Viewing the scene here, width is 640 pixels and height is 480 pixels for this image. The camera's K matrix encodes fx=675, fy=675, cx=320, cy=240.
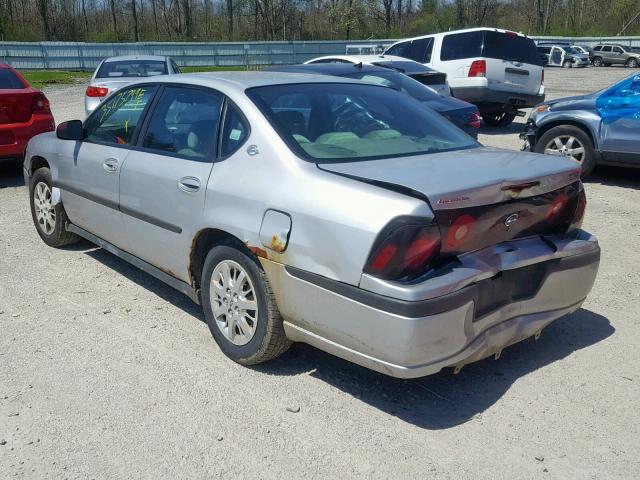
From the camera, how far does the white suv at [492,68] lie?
13.2m

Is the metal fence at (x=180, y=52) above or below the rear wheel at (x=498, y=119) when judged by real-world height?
above

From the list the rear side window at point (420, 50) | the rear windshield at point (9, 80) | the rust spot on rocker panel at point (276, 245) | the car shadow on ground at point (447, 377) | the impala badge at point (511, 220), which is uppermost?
the rear side window at point (420, 50)

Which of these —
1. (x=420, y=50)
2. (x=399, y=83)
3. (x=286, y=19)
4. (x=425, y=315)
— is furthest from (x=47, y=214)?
(x=286, y=19)

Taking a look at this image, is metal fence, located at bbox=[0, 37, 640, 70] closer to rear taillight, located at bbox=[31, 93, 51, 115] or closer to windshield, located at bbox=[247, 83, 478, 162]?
rear taillight, located at bbox=[31, 93, 51, 115]

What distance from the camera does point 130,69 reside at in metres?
13.2

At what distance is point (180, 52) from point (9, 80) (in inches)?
1169

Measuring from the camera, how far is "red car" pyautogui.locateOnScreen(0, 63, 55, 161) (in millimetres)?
8305

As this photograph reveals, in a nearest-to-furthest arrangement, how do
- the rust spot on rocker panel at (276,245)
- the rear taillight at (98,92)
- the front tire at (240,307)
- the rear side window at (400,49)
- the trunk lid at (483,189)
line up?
the trunk lid at (483,189)
the rust spot on rocker panel at (276,245)
the front tire at (240,307)
the rear taillight at (98,92)
the rear side window at (400,49)

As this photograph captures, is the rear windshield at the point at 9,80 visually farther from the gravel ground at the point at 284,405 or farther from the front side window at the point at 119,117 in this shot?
the gravel ground at the point at 284,405

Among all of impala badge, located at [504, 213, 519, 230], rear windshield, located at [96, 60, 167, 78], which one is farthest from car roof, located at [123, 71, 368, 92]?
rear windshield, located at [96, 60, 167, 78]

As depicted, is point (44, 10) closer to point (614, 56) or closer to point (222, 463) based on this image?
point (614, 56)

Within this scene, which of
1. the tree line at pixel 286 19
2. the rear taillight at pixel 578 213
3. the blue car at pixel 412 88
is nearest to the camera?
the rear taillight at pixel 578 213

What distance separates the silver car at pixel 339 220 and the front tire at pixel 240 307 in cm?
1

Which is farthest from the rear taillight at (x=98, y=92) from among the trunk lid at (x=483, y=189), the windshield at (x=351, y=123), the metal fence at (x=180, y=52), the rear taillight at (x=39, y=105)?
the metal fence at (x=180, y=52)
